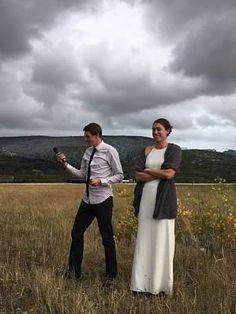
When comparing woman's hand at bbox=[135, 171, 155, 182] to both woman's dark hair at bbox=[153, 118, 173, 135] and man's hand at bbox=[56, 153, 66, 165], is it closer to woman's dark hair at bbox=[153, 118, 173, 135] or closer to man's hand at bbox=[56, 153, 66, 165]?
woman's dark hair at bbox=[153, 118, 173, 135]

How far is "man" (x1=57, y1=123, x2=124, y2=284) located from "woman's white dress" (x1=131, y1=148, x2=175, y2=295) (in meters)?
0.87

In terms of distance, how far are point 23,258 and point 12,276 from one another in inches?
66.2

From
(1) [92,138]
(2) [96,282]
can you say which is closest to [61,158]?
(1) [92,138]

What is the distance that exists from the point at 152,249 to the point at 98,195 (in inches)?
47.4

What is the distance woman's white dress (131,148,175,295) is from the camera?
20.4ft

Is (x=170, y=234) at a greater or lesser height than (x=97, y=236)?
greater

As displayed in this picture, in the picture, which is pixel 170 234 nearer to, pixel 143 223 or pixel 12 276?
pixel 143 223

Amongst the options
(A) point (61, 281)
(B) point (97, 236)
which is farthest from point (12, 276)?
(B) point (97, 236)

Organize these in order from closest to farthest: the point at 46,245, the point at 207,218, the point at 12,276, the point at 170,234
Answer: the point at 170,234
the point at 12,276
the point at 46,245
the point at 207,218

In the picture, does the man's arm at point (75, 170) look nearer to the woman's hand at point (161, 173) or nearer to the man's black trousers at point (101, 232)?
the man's black trousers at point (101, 232)

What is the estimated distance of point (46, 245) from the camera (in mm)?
9438

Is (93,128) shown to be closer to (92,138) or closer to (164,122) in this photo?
Result: (92,138)

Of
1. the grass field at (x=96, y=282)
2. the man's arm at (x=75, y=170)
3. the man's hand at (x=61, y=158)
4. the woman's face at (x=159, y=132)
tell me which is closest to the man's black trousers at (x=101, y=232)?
the grass field at (x=96, y=282)

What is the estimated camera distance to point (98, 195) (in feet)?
23.4
